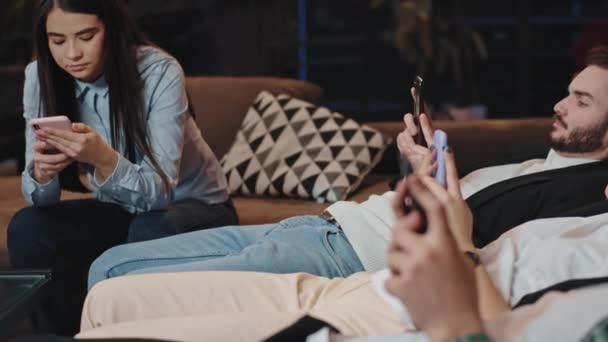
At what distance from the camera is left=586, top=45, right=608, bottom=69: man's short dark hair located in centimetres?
251

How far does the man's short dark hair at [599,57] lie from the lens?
2508 millimetres

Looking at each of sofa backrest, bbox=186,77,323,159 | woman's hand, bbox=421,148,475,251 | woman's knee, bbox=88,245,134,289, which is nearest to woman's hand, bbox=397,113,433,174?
woman's hand, bbox=421,148,475,251

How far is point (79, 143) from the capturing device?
7.72 feet

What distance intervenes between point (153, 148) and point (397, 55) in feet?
10.9

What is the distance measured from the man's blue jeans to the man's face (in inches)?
26.6

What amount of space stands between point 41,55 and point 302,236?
920mm

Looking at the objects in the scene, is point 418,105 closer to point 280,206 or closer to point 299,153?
point 280,206

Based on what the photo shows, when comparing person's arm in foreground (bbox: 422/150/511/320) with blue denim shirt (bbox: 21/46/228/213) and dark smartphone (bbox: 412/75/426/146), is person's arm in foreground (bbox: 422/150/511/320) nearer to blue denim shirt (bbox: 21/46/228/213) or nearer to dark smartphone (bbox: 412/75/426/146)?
dark smartphone (bbox: 412/75/426/146)

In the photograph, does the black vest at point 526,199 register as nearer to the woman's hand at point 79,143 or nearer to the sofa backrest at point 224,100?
the woman's hand at point 79,143

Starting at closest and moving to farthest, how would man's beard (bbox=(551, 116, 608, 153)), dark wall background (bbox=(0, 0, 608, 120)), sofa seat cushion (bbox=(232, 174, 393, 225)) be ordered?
1. man's beard (bbox=(551, 116, 608, 153))
2. sofa seat cushion (bbox=(232, 174, 393, 225))
3. dark wall background (bbox=(0, 0, 608, 120))

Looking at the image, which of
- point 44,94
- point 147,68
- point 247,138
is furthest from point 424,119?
point 247,138

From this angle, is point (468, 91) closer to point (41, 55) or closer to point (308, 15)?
point (308, 15)

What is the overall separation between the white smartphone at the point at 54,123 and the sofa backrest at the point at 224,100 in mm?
1195

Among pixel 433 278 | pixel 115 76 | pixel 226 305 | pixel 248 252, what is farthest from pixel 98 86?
pixel 433 278
